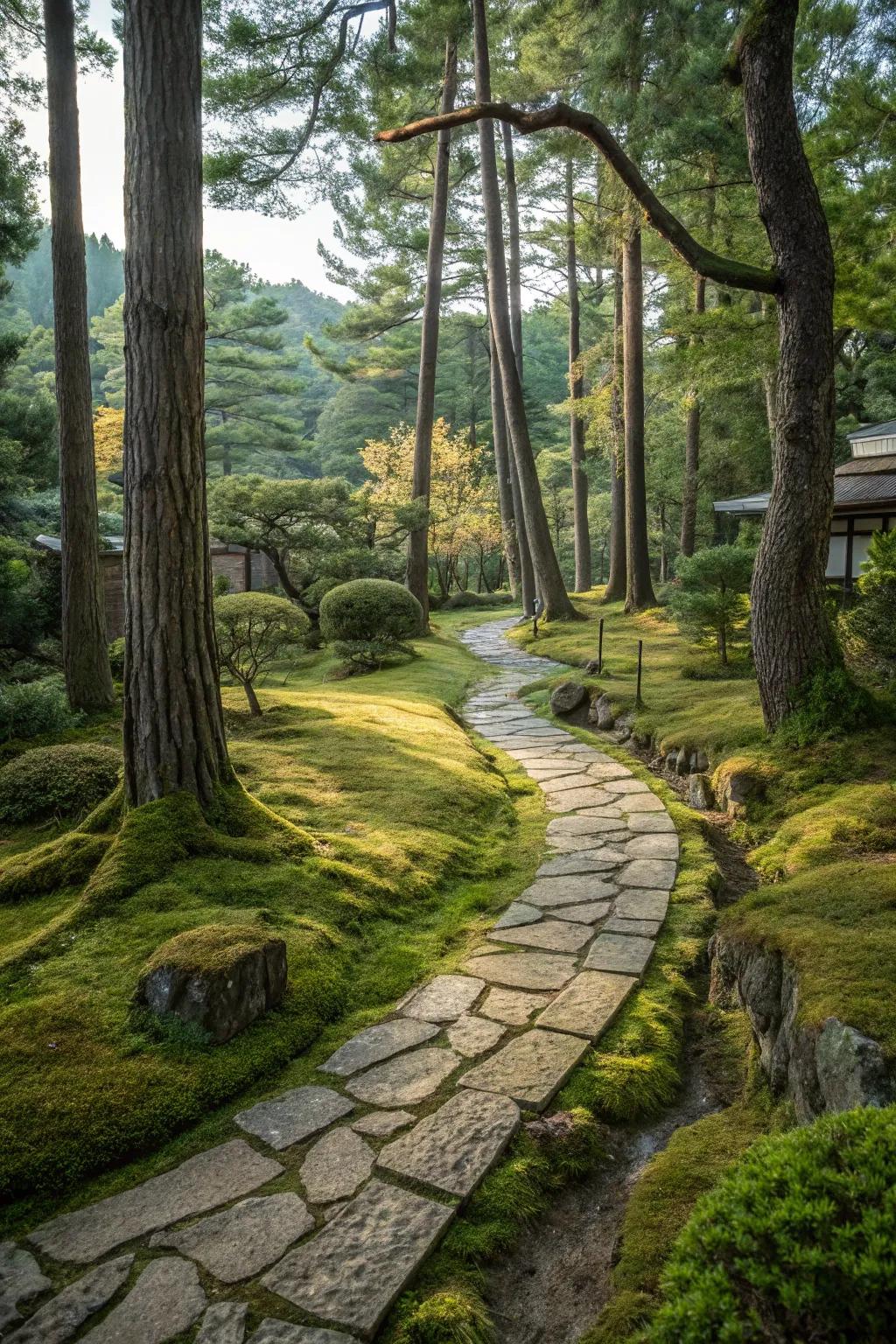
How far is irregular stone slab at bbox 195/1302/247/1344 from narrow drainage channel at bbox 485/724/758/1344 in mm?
602

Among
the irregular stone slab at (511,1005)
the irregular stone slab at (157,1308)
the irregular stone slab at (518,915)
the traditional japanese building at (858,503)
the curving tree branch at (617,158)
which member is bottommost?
the irregular stone slab at (511,1005)

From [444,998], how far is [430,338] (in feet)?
46.4

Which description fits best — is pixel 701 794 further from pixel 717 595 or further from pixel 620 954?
pixel 717 595

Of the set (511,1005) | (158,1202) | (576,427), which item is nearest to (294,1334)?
(158,1202)

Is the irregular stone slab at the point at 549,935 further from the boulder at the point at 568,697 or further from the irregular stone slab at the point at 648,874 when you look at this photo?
the boulder at the point at 568,697

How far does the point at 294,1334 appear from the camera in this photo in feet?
5.63

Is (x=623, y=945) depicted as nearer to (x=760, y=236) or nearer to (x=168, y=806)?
(x=168, y=806)

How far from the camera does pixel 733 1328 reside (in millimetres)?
1136

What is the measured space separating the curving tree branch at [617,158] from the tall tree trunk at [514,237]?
12.5 meters

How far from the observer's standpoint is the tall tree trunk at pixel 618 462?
1781 centimetres

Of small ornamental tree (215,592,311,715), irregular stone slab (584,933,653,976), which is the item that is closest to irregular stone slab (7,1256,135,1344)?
irregular stone slab (584,933,653,976)

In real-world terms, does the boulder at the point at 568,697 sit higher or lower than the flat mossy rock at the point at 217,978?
higher

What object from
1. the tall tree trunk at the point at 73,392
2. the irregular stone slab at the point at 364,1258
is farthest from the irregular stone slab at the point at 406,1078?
the tall tree trunk at the point at 73,392

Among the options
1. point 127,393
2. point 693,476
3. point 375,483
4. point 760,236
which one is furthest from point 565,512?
point 127,393
